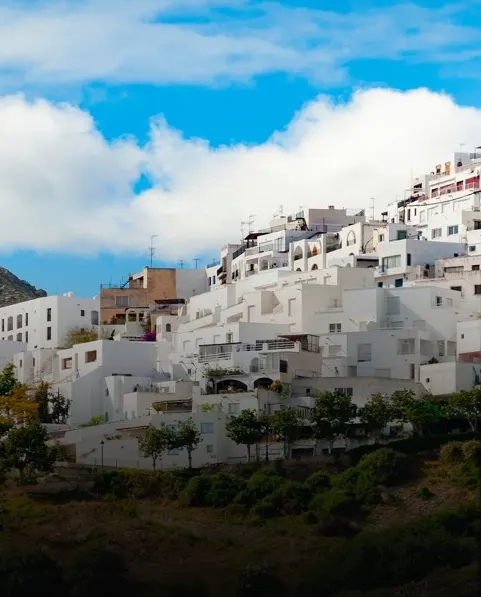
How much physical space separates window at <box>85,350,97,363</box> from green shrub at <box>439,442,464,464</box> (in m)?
18.7

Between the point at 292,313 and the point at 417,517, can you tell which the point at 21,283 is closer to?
the point at 292,313

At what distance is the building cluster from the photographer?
62.7 metres

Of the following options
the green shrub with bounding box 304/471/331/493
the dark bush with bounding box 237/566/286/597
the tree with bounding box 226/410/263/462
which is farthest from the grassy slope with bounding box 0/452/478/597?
the tree with bounding box 226/410/263/462

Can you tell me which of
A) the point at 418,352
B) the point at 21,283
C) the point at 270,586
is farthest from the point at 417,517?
the point at 21,283

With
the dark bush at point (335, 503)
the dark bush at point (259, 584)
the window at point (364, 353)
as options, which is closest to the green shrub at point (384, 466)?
the dark bush at point (335, 503)

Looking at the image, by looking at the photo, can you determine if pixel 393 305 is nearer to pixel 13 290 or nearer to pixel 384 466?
pixel 384 466

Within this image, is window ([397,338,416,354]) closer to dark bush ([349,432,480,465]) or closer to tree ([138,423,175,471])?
dark bush ([349,432,480,465])

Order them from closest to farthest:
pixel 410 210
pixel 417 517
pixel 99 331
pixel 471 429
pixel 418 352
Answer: pixel 417 517 → pixel 471 429 → pixel 418 352 → pixel 99 331 → pixel 410 210

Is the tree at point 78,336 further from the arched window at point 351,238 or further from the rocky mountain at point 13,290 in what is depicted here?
the rocky mountain at point 13,290

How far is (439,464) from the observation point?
57.6 metres

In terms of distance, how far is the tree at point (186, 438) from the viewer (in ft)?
194

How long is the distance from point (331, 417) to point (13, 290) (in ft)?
153

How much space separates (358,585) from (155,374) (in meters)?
24.5

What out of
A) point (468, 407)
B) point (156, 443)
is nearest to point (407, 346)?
point (468, 407)
